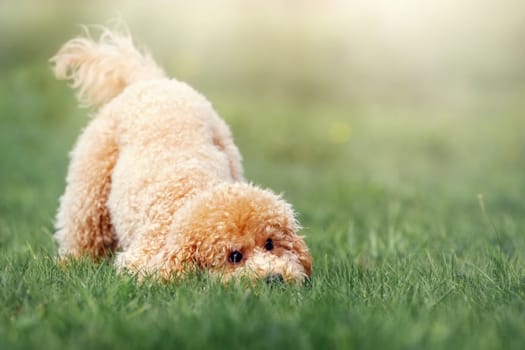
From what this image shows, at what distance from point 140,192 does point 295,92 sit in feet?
33.4

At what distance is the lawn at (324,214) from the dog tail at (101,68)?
1020 millimetres

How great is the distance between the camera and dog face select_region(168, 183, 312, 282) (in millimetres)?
3127

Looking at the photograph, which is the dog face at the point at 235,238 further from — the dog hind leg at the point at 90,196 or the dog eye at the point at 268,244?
the dog hind leg at the point at 90,196

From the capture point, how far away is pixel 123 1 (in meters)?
14.8

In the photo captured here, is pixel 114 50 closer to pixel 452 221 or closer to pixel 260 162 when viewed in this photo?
pixel 452 221

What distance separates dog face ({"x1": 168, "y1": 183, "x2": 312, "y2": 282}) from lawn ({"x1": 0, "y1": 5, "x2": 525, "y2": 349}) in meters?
0.15

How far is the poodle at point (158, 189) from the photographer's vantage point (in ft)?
10.4

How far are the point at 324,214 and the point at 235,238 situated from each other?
2.70 m

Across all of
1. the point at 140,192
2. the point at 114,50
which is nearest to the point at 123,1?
the point at 114,50

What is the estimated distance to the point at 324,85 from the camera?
13.9m

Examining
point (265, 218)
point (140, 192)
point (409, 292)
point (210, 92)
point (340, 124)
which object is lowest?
point (409, 292)

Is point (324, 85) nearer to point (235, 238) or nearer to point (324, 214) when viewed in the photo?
point (324, 214)

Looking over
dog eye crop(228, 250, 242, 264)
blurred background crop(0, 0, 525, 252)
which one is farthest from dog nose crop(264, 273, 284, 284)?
blurred background crop(0, 0, 525, 252)

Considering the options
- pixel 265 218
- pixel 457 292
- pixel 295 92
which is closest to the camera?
pixel 457 292
